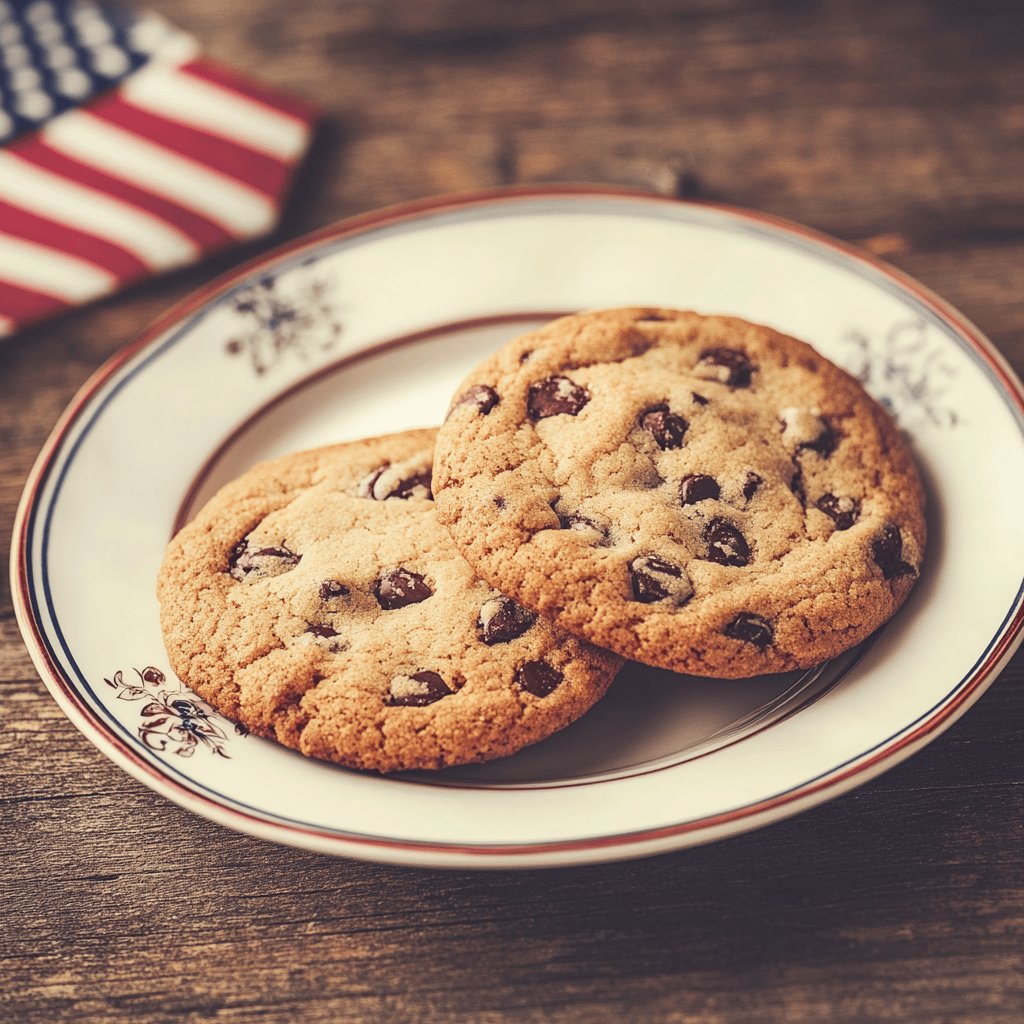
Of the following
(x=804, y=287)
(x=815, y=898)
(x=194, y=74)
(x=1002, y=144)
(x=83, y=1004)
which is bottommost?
(x=83, y=1004)

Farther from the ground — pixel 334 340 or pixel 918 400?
Result: pixel 918 400

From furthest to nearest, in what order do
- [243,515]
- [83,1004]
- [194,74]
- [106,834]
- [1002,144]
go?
[194,74], [1002,144], [243,515], [106,834], [83,1004]

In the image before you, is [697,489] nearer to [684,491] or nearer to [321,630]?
[684,491]

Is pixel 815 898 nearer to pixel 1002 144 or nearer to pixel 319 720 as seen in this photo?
pixel 319 720

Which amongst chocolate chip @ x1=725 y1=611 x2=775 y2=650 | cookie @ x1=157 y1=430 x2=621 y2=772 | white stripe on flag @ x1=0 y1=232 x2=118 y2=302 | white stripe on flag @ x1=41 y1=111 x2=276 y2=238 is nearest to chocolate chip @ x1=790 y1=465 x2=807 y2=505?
chocolate chip @ x1=725 y1=611 x2=775 y2=650

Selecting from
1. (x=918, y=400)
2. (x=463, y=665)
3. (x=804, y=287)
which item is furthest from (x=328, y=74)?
(x=463, y=665)

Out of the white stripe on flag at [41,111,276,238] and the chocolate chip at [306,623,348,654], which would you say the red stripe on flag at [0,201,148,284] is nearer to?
the white stripe on flag at [41,111,276,238]
